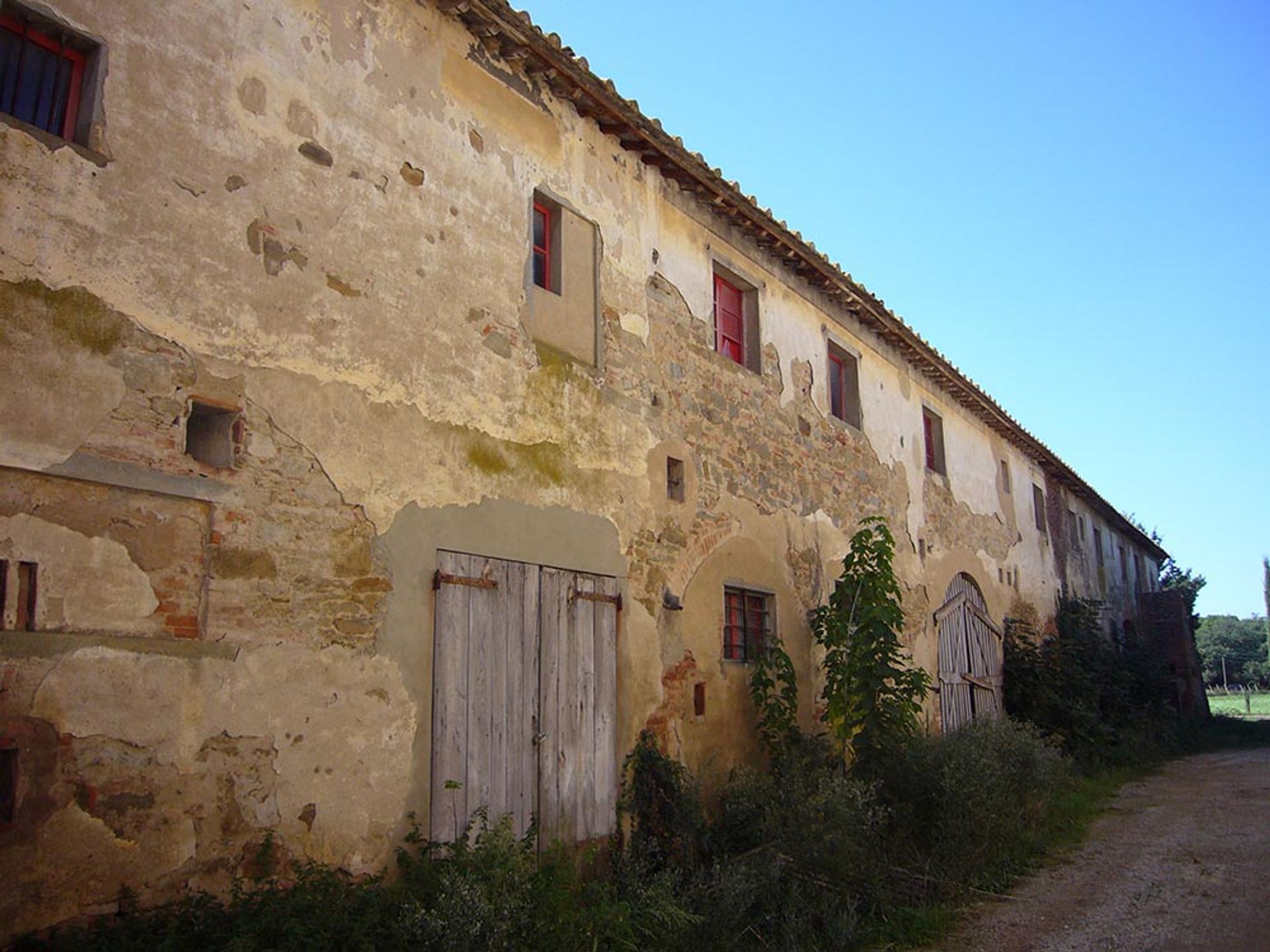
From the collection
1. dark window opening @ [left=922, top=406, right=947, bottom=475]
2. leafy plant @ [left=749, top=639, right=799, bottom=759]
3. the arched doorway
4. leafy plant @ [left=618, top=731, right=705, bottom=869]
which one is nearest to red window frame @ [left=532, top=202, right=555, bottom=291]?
leafy plant @ [left=618, top=731, right=705, bottom=869]

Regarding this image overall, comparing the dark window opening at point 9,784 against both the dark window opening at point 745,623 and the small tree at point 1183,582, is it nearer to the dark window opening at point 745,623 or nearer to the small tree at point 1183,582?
the dark window opening at point 745,623

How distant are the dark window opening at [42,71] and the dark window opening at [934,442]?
12.4 metres

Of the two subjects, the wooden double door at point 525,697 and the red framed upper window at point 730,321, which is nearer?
the wooden double door at point 525,697

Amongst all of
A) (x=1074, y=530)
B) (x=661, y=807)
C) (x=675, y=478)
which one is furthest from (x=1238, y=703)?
(x=661, y=807)

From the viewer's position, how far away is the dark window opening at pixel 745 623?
9.45 m

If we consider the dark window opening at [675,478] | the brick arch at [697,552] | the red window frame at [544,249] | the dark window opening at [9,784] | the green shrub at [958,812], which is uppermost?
the red window frame at [544,249]

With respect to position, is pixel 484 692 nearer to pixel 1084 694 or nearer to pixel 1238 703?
pixel 1084 694

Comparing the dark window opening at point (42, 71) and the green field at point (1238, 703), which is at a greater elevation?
the dark window opening at point (42, 71)

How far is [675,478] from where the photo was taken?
8.95m

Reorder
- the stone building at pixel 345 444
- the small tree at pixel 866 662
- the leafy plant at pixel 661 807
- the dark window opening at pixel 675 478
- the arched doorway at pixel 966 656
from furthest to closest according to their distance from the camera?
the arched doorway at pixel 966 656
the small tree at pixel 866 662
the dark window opening at pixel 675 478
the leafy plant at pixel 661 807
the stone building at pixel 345 444

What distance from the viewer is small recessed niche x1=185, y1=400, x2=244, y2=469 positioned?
5234mm

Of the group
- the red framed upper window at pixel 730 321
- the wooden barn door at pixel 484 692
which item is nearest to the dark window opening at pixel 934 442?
the red framed upper window at pixel 730 321

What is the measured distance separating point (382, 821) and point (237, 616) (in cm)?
151

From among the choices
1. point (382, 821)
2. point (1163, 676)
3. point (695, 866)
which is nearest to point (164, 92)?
point (382, 821)
